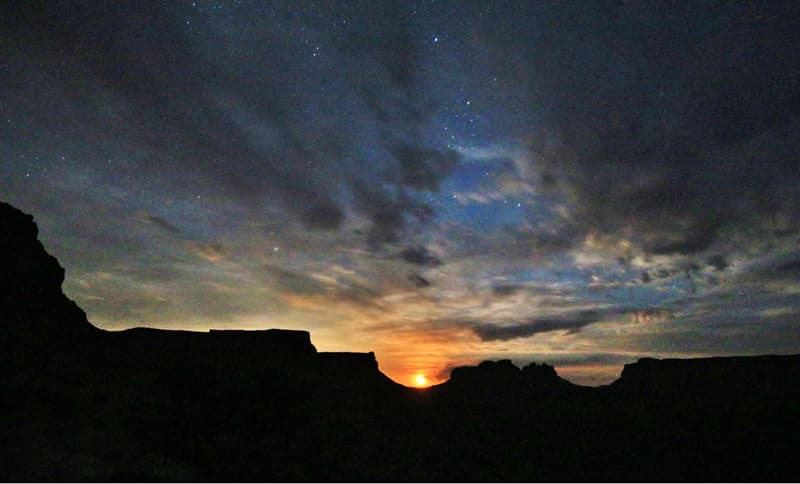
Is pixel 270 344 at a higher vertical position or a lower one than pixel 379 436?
higher

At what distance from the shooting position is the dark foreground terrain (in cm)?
2028

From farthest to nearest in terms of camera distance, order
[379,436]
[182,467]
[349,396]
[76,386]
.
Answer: [349,396] → [379,436] → [76,386] → [182,467]

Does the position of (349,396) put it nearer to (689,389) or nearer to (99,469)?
(99,469)

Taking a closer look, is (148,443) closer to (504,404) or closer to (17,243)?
(17,243)

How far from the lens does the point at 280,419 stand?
2566cm

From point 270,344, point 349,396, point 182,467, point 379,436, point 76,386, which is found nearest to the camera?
point 182,467

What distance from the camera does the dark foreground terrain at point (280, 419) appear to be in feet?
66.5

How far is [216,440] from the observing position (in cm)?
2164

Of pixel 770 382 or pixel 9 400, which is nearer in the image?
pixel 9 400

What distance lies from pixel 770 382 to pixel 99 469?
53.1 meters

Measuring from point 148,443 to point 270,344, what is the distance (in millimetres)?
22512

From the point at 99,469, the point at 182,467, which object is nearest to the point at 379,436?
the point at 182,467

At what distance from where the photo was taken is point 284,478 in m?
20.5

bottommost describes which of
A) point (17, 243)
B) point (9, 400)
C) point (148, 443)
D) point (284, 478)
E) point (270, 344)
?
point (284, 478)
